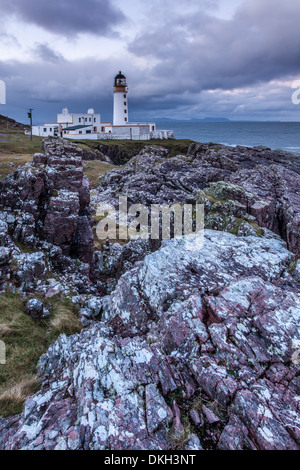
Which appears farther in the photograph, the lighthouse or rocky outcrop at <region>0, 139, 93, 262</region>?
the lighthouse

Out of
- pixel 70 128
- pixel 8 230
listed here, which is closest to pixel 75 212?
pixel 8 230

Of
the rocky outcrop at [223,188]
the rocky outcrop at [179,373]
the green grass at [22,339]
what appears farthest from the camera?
the rocky outcrop at [223,188]

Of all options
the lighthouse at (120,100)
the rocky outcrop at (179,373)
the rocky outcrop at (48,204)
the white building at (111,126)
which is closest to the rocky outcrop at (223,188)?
the rocky outcrop at (48,204)

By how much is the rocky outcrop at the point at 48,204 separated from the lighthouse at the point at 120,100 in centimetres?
12319

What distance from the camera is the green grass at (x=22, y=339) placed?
894cm

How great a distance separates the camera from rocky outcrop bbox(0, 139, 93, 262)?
1923 centimetres

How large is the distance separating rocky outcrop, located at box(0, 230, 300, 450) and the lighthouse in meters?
138

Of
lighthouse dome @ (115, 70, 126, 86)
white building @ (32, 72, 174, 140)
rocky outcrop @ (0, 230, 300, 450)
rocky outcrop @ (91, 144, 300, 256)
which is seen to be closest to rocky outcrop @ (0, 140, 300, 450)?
rocky outcrop @ (0, 230, 300, 450)

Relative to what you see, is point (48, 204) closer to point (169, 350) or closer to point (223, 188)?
point (169, 350)

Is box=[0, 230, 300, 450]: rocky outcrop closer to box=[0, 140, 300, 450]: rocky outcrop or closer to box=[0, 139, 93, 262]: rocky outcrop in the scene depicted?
box=[0, 140, 300, 450]: rocky outcrop

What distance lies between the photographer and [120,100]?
13038 cm

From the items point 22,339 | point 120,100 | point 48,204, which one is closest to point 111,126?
point 120,100

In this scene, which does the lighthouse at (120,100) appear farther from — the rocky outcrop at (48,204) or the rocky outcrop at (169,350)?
the rocky outcrop at (169,350)

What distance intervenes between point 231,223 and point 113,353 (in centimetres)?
1977
